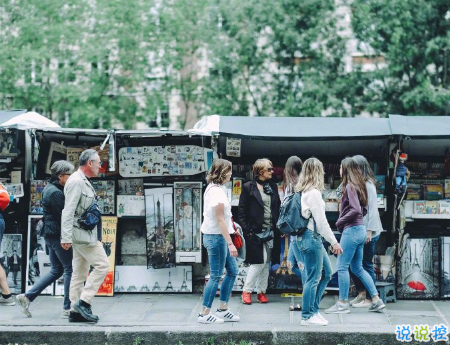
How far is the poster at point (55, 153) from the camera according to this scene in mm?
8625

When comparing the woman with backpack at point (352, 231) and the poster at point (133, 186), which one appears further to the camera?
the poster at point (133, 186)

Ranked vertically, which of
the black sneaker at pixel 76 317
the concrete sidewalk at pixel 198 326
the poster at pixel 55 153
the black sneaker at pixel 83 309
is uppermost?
the poster at pixel 55 153

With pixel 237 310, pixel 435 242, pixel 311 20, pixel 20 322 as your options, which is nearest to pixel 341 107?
pixel 311 20

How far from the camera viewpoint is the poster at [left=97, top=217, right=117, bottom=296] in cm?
826

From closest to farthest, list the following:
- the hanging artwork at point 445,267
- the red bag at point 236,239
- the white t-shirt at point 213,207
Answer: the white t-shirt at point 213,207 → the red bag at point 236,239 → the hanging artwork at point 445,267

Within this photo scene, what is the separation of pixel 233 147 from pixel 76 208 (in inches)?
104

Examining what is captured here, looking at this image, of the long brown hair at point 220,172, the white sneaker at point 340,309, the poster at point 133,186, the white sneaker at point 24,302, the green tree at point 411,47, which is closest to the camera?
the long brown hair at point 220,172

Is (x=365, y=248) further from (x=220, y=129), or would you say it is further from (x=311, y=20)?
(x=311, y=20)

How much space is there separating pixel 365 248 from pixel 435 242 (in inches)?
45.3

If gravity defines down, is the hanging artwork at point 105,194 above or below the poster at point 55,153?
below

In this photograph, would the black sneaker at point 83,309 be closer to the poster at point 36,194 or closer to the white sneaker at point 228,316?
the white sneaker at point 228,316

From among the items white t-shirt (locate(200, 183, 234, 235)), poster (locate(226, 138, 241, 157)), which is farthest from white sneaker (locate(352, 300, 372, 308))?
poster (locate(226, 138, 241, 157))

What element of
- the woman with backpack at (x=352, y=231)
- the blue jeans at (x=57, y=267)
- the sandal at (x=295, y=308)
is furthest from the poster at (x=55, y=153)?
the woman with backpack at (x=352, y=231)

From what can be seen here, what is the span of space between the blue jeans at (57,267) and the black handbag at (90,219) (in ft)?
1.56
